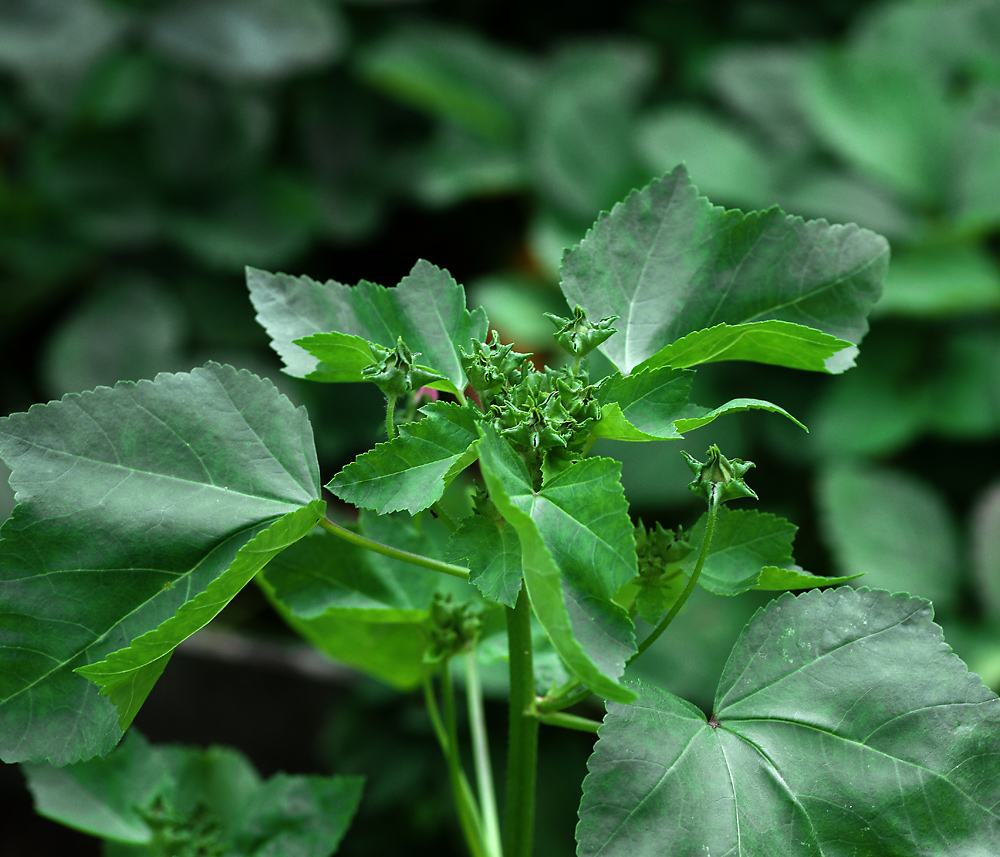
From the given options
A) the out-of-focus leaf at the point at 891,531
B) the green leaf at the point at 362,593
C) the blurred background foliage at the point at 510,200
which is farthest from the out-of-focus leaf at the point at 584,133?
the green leaf at the point at 362,593

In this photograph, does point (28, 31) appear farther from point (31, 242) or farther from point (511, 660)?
point (511, 660)

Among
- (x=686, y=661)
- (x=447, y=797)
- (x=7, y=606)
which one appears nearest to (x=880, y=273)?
(x=7, y=606)

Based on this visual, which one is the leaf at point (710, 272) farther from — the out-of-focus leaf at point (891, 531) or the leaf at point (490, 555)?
the out-of-focus leaf at point (891, 531)

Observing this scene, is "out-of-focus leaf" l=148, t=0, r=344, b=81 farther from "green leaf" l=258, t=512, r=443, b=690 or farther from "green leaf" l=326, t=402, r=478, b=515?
"green leaf" l=326, t=402, r=478, b=515

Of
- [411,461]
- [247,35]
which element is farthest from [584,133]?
[411,461]

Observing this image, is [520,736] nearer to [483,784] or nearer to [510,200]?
[483,784]

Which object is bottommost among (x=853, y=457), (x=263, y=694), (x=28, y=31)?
(x=263, y=694)

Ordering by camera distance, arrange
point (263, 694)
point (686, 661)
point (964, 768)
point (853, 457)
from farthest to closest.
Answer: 1. point (263, 694)
2. point (853, 457)
3. point (686, 661)
4. point (964, 768)
